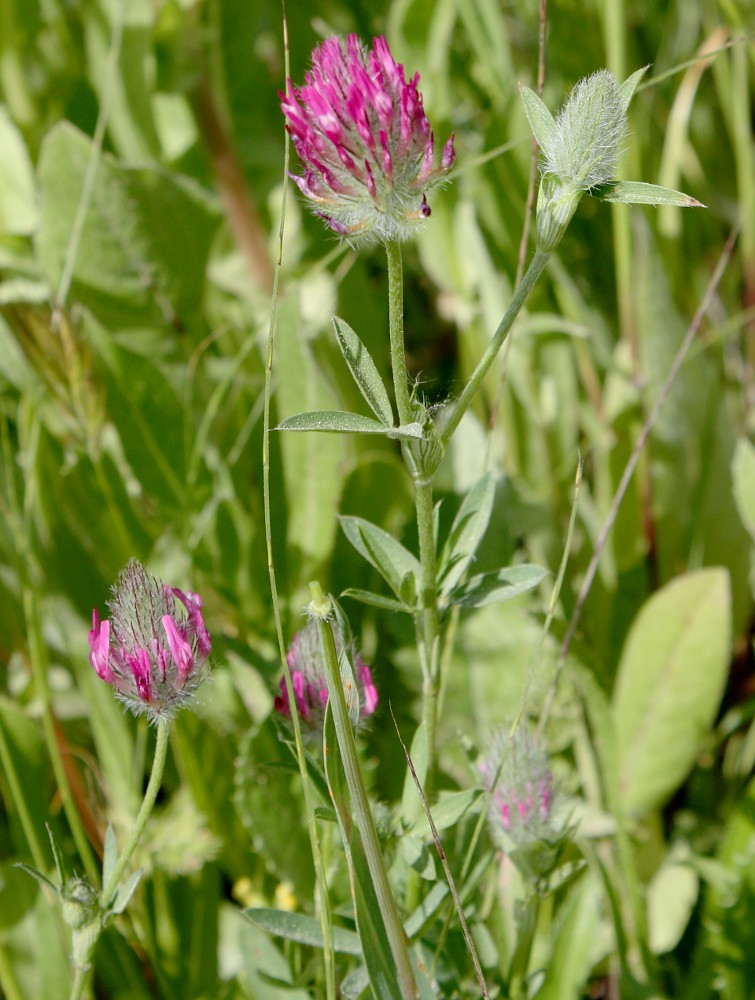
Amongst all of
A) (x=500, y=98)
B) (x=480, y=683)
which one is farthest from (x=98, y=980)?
(x=500, y=98)

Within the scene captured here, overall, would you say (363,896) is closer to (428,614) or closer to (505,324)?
(428,614)

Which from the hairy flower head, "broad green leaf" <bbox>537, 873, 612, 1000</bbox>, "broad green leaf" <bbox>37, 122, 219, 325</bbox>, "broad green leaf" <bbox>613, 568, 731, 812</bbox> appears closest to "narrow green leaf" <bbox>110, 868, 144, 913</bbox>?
"broad green leaf" <bbox>537, 873, 612, 1000</bbox>

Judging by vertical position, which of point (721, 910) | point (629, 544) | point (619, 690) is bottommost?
point (721, 910)

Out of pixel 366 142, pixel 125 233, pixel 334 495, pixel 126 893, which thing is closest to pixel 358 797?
pixel 126 893

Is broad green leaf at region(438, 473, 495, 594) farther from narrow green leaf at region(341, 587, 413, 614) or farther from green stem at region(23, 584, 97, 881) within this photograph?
green stem at region(23, 584, 97, 881)

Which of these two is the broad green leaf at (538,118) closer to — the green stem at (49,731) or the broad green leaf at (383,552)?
the broad green leaf at (383,552)

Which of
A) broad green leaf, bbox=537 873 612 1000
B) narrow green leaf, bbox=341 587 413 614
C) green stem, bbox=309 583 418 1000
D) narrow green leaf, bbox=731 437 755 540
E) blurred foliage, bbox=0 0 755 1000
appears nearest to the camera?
green stem, bbox=309 583 418 1000

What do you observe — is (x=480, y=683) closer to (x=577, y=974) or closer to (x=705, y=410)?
(x=577, y=974)
